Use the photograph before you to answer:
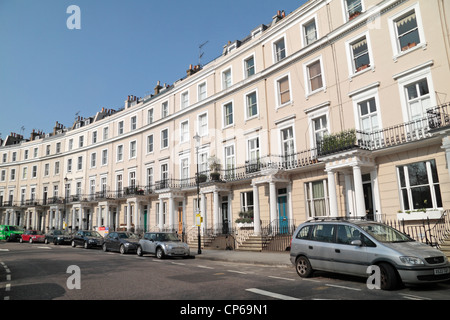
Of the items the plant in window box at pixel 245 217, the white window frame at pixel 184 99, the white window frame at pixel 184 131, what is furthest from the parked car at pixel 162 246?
the white window frame at pixel 184 99

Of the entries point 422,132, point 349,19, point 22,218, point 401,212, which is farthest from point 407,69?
point 22,218

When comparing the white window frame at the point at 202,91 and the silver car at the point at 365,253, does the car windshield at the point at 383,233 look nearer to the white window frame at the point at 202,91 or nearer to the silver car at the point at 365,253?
the silver car at the point at 365,253

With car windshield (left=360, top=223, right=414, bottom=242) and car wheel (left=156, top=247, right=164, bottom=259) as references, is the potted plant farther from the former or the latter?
car windshield (left=360, top=223, right=414, bottom=242)

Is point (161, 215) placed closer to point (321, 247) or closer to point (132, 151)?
point (132, 151)

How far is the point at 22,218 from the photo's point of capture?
163 feet

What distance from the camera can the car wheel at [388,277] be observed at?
25.6 ft

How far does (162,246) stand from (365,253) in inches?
454

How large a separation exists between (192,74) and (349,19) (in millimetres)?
15851

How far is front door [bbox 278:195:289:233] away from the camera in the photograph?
19.9 meters

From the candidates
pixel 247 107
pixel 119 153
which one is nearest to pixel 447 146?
pixel 247 107

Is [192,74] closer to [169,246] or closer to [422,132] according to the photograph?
[169,246]

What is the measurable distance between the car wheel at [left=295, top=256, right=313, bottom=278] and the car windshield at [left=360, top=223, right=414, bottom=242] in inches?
78.6

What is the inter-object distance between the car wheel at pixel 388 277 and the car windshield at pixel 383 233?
0.79m

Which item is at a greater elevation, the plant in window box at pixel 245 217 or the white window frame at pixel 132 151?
the white window frame at pixel 132 151
